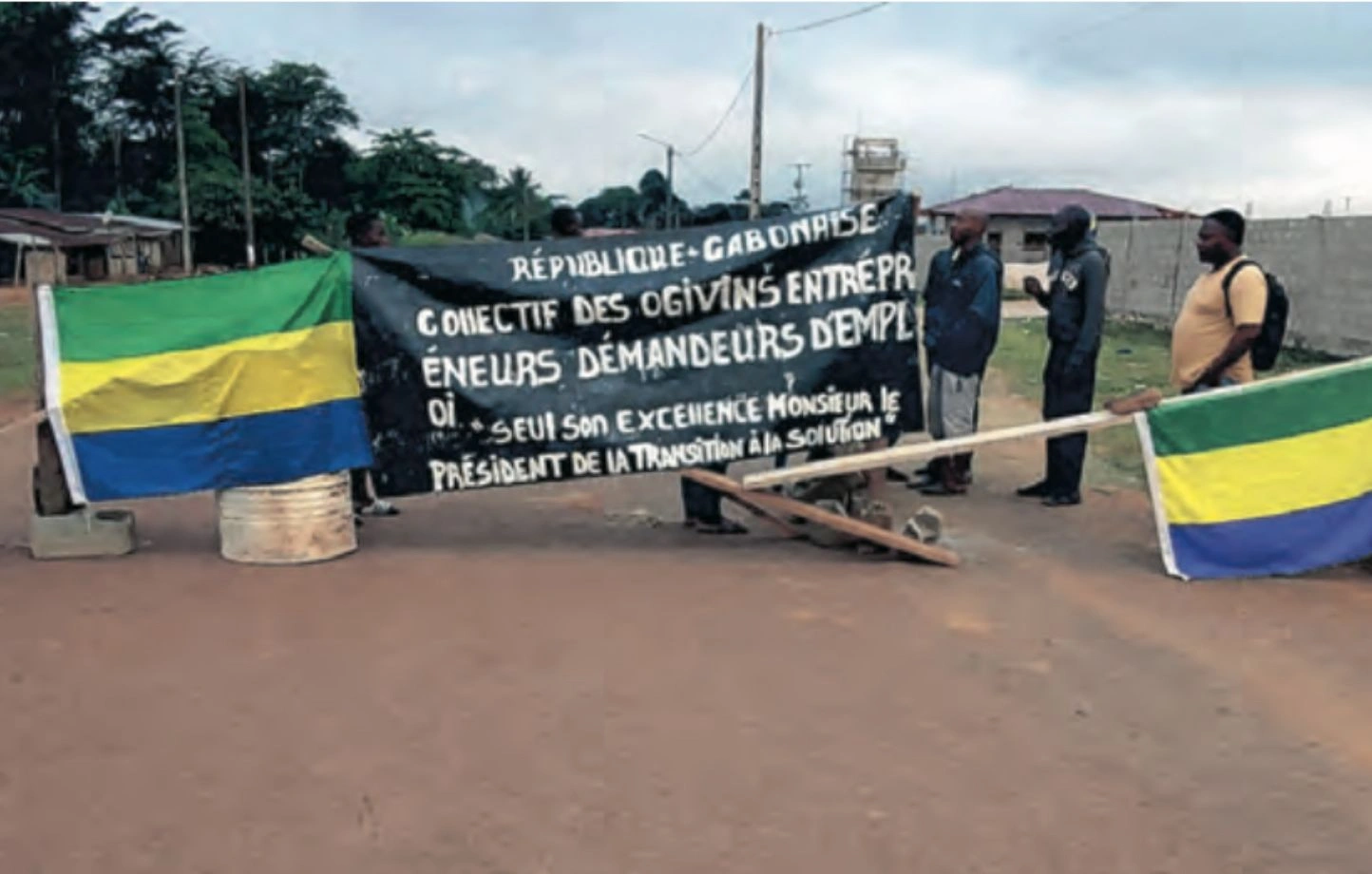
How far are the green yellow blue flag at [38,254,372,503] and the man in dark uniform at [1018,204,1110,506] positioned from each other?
14.4 feet

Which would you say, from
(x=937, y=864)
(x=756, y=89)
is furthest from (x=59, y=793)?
(x=756, y=89)

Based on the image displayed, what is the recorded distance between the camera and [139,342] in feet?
20.3

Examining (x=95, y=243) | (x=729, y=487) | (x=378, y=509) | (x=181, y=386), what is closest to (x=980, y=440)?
(x=729, y=487)

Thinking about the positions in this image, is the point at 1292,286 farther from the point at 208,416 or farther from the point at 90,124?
the point at 90,124

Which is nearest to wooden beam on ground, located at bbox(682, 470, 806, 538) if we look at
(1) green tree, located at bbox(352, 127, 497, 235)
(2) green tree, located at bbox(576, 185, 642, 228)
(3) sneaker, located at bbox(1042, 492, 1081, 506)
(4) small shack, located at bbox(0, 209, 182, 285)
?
(3) sneaker, located at bbox(1042, 492, 1081, 506)

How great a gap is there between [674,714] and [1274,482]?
3.54 meters

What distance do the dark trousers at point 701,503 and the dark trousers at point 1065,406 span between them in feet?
7.48

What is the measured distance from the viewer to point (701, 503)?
7.06m

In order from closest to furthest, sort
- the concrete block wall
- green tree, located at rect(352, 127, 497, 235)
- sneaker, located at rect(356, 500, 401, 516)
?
sneaker, located at rect(356, 500, 401, 516) → the concrete block wall → green tree, located at rect(352, 127, 497, 235)

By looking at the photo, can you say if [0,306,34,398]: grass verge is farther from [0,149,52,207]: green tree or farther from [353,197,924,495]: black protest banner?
[0,149,52,207]: green tree

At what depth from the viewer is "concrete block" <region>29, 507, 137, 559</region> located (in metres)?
6.26

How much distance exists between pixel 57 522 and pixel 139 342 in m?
1.00

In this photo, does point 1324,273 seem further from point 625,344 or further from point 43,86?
point 43,86

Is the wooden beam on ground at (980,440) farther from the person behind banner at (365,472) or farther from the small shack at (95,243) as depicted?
the small shack at (95,243)
